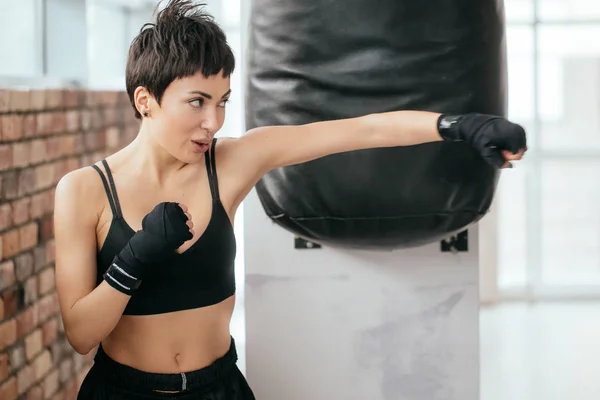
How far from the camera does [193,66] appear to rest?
152 centimetres

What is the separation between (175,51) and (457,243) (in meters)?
1.14

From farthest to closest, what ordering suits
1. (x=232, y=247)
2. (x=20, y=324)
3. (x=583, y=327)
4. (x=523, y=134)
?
1. (x=583, y=327)
2. (x=20, y=324)
3. (x=232, y=247)
4. (x=523, y=134)

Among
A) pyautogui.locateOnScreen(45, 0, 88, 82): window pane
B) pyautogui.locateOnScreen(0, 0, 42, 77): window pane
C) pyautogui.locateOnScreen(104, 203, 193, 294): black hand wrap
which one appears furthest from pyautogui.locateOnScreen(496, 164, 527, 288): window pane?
pyautogui.locateOnScreen(104, 203, 193, 294): black hand wrap

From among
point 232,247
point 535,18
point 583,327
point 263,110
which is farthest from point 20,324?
point 535,18

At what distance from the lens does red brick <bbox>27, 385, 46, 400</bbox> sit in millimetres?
1896

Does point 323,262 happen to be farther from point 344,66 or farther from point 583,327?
point 583,327

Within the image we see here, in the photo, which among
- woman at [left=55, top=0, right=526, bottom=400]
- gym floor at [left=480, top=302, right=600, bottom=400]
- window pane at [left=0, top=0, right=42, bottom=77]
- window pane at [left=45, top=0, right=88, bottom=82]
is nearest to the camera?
woman at [left=55, top=0, right=526, bottom=400]

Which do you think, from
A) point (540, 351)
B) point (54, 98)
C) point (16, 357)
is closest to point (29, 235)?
point (16, 357)

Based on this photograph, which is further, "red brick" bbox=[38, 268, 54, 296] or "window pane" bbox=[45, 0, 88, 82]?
"window pane" bbox=[45, 0, 88, 82]

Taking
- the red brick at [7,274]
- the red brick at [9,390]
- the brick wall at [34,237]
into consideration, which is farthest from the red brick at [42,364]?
the red brick at [7,274]

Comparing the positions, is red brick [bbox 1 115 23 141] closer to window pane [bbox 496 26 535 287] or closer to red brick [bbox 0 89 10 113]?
red brick [bbox 0 89 10 113]

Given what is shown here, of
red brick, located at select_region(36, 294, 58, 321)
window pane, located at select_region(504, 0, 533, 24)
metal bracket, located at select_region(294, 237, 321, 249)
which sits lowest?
red brick, located at select_region(36, 294, 58, 321)

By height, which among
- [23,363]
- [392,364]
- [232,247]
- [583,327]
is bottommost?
[583,327]

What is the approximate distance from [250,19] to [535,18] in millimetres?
3313
